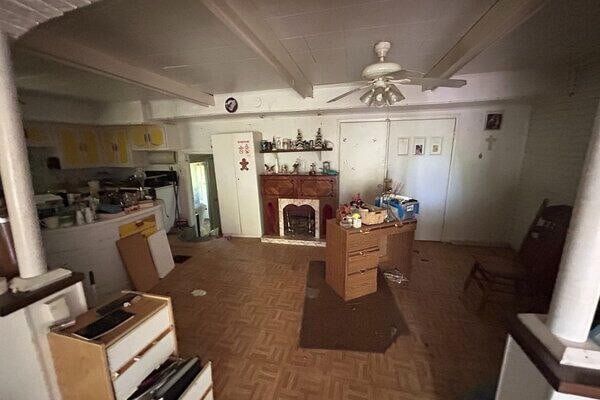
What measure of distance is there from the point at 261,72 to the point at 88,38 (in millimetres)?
1697

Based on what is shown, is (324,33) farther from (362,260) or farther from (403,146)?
(403,146)

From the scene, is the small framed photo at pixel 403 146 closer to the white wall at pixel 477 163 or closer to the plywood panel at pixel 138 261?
the white wall at pixel 477 163

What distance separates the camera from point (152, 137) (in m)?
4.86

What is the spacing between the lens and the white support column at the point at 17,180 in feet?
3.88

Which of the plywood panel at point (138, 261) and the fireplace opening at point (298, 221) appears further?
the fireplace opening at point (298, 221)

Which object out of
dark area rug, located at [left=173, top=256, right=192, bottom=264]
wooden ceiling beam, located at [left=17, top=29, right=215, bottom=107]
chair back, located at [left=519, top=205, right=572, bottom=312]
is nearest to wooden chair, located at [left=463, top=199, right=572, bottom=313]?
chair back, located at [left=519, top=205, right=572, bottom=312]

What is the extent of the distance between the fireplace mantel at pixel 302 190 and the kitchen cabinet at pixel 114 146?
3.02 m

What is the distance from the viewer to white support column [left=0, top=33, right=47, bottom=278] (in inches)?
46.5

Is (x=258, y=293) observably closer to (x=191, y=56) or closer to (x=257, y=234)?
(x=257, y=234)

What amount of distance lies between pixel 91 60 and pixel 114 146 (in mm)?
3363

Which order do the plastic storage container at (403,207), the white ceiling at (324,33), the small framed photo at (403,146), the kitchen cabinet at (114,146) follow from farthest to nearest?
1. the kitchen cabinet at (114,146)
2. the small framed photo at (403,146)
3. the plastic storage container at (403,207)
4. the white ceiling at (324,33)

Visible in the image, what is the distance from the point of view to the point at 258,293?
2947mm

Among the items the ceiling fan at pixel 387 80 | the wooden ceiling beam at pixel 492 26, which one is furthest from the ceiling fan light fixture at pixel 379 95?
the wooden ceiling beam at pixel 492 26

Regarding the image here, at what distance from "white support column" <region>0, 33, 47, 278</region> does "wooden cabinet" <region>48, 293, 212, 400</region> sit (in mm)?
451
